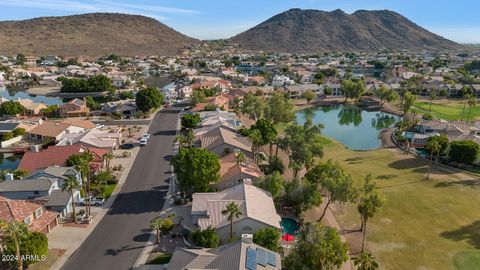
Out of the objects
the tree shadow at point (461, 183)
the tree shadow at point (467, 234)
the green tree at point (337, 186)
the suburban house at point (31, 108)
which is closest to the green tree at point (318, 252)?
the green tree at point (337, 186)

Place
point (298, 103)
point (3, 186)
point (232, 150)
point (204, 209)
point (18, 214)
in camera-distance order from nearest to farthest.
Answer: point (18, 214) → point (204, 209) → point (3, 186) → point (232, 150) → point (298, 103)

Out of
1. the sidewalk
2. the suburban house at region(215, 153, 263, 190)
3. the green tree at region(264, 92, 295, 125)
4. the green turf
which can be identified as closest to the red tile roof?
the sidewalk

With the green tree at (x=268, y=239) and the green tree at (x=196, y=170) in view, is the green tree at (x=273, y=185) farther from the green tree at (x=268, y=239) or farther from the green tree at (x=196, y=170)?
the green tree at (x=268, y=239)

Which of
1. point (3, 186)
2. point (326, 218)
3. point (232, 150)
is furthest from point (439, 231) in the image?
point (3, 186)

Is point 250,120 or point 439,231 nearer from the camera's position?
point 439,231

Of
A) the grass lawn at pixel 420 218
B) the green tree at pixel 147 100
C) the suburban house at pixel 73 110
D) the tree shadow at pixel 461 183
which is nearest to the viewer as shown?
the grass lawn at pixel 420 218

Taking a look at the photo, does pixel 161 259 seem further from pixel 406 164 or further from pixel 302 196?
pixel 406 164

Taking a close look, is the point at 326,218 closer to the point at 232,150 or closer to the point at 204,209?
the point at 204,209

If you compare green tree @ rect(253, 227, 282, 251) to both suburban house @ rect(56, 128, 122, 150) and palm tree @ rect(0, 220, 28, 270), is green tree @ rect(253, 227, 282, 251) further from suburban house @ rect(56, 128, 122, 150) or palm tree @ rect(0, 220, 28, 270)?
suburban house @ rect(56, 128, 122, 150)
